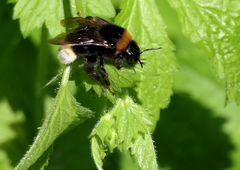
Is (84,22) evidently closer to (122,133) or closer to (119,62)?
(119,62)

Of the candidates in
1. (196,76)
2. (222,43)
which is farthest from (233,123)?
(222,43)

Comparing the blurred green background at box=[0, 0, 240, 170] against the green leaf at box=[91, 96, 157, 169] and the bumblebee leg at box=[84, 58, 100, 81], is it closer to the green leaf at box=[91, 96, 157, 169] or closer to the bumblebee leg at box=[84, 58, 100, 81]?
the bumblebee leg at box=[84, 58, 100, 81]

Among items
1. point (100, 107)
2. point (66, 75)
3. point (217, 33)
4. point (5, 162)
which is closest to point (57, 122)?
point (66, 75)

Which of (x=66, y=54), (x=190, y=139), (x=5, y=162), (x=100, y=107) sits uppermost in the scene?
(x=66, y=54)

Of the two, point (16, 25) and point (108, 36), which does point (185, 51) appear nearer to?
point (16, 25)

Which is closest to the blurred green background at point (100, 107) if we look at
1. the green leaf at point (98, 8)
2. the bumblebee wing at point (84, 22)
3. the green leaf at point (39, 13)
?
the green leaf at point (39, 13)

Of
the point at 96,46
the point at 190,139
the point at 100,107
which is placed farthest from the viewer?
the point at 190,139
